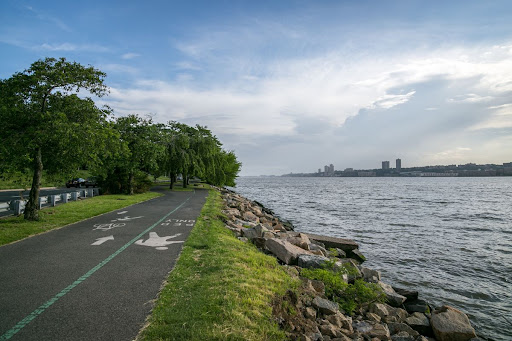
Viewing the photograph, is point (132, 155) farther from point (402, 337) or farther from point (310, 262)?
point (402, 337)

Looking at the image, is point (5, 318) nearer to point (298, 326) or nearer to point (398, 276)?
point (298, 326)

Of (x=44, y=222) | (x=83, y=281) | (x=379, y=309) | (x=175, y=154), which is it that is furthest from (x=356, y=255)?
(x=175, y=154)

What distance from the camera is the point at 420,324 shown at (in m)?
6.59

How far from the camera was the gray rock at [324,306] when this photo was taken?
18.5 ft

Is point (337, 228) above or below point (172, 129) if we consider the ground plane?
below

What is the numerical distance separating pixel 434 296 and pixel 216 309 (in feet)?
27.1

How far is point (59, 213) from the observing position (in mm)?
15094

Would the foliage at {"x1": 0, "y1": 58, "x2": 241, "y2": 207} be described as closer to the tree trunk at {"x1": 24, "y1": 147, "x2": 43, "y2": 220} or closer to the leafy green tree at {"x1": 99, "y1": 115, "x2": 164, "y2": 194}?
the tree trunk at {"x1": 24, "y1": 147, "x2": 43, "y2": 220}

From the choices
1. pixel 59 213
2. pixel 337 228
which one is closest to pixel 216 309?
pixel 59 213

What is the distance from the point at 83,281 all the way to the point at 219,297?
3.06 m

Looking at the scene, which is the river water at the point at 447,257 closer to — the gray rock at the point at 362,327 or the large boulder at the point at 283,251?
the gray rock at the point at 362,327

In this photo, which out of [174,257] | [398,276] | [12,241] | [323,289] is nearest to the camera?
[323,289]

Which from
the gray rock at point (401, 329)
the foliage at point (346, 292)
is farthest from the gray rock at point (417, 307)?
the gray rock at point (401, 329)

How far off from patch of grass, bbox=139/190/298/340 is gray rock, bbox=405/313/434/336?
2837 millimetres
